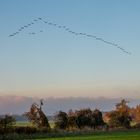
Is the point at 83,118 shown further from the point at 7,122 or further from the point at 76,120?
the point at 7,122

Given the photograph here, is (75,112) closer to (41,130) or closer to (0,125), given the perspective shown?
(41,130)

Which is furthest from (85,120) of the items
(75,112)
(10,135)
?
(10,135)

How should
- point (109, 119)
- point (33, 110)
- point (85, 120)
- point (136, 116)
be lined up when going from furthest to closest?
point (136, 116) → point (109, 119) → point (85, 120) → point (33, 110)

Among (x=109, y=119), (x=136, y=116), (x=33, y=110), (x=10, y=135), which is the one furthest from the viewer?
(x=136, y=116)

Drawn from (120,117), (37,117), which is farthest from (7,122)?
(120,117)

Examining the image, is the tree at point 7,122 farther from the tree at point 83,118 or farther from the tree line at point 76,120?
the tree at point 83,118

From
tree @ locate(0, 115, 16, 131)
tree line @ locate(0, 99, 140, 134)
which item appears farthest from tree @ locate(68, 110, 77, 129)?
tree @ locate(0, 115, 16, 131)

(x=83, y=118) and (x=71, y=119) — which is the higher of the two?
(x=83, y=118)

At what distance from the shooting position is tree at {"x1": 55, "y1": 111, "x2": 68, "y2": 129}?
8594 centimetres

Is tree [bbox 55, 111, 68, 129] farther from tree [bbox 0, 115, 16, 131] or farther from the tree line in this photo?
tree [bbox 0, 115, 16, 131]

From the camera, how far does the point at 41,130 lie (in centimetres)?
7612

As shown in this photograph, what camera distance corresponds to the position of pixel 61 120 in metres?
86.7

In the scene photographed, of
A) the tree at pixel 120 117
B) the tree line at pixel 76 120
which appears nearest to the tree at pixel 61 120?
the tree line at pixel 76 120

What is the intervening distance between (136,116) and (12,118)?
51.6 m
